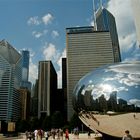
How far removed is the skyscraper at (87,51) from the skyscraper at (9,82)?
1342 inches

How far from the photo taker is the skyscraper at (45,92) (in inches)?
5719

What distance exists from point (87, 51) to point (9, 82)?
169ft

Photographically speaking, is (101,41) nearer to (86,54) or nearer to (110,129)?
(86,54)

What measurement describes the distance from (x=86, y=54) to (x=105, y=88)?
157 m

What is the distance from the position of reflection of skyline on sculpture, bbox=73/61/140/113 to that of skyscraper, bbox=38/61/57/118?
13049 centimetres

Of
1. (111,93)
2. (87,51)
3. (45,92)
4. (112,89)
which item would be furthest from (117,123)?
(87,51)

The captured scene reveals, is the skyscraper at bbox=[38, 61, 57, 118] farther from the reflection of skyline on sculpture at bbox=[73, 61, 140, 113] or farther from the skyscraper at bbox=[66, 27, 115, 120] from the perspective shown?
the reflection of skyline on sculpture at bbox=[73, 61, 140, 113]

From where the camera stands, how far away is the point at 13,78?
164 meters

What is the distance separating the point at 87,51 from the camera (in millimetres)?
170875

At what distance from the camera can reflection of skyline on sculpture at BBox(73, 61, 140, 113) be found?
39.9ft

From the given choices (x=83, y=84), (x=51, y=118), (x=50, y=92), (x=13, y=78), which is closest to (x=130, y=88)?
(x=83, y=84)

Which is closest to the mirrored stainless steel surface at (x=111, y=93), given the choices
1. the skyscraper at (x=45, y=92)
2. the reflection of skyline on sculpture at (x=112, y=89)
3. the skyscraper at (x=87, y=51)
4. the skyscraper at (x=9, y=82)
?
the reflection of skyline on sculpture at (x=112, y=89)

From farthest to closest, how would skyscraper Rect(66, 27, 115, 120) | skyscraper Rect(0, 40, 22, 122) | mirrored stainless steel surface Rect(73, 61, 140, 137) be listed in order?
skyscraper Rect(66, 27, 115, 120)
skyscraper Rect(0, 40, 22, 122)
mirrored stainless steel surface Rect(73, 61, 140, 137)

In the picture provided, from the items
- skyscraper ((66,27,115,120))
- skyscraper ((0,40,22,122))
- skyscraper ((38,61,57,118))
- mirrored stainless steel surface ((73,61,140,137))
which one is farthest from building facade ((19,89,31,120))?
mirrored stainless steel surface ((73,61,140,137))
